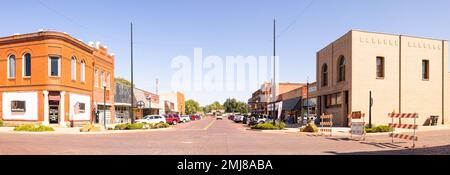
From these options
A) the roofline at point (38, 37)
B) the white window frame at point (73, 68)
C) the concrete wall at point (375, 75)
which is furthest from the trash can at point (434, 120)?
the roofline at point (38, 37)

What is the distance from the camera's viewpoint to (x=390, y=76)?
35.9 m

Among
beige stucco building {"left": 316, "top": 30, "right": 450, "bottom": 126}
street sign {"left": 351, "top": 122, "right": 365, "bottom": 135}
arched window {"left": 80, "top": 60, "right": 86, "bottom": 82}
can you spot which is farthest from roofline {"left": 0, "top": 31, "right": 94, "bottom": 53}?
street sign {"left": 351, "top": 122, "right": 365, "bottom": 135}

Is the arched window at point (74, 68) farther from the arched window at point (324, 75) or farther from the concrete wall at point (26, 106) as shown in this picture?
the arched window at point (324, 75)

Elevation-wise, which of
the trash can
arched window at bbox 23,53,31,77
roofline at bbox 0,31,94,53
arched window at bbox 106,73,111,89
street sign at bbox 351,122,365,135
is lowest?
the trash can

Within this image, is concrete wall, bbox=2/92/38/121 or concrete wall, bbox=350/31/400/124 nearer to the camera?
concrete wall, bbox=350/31/400/124

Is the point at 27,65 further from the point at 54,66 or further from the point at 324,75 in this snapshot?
the point at 324,75

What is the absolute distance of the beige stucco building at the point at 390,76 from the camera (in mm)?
35062

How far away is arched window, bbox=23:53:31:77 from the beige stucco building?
31.8 metres

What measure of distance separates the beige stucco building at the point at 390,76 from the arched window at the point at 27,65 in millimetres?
31798

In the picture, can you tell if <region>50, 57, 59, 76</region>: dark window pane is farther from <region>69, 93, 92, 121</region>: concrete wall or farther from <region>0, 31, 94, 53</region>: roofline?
<region>69, 93, 92, 121</region>: concrete wall

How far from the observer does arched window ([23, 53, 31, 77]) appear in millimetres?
36750

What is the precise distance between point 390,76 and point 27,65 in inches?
1433
